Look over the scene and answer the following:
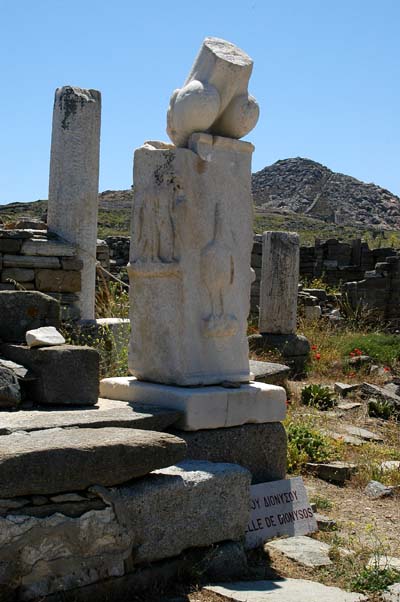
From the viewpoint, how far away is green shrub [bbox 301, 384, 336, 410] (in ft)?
28.4

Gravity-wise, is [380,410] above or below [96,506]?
below

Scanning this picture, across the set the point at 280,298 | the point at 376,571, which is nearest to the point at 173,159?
the point at 376,571

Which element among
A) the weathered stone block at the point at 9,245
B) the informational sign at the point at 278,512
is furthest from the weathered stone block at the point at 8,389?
the weathered stone block at the point at 9,245

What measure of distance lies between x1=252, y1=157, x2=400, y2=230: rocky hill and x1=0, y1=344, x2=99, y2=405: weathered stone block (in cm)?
5058

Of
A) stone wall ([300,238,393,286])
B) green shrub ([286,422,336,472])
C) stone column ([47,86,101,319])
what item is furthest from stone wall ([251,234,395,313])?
green shrub ([286,422,336,472])

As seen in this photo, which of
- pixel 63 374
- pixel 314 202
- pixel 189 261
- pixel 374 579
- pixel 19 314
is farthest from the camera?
pixel 314 202

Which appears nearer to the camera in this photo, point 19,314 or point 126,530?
point 126,530

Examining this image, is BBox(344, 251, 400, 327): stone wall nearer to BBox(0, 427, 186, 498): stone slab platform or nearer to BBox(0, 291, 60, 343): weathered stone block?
BBox(0, 291, 60, 343): weathered stone block

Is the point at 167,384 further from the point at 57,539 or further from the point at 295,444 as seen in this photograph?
the point at 295,444

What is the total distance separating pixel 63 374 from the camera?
14.4ft

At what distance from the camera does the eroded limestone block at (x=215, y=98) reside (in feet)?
15.1

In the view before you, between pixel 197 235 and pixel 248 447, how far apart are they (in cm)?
123

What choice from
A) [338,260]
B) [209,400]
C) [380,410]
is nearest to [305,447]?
[209,400]

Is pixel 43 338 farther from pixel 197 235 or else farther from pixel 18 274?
→ pixel 18 274
